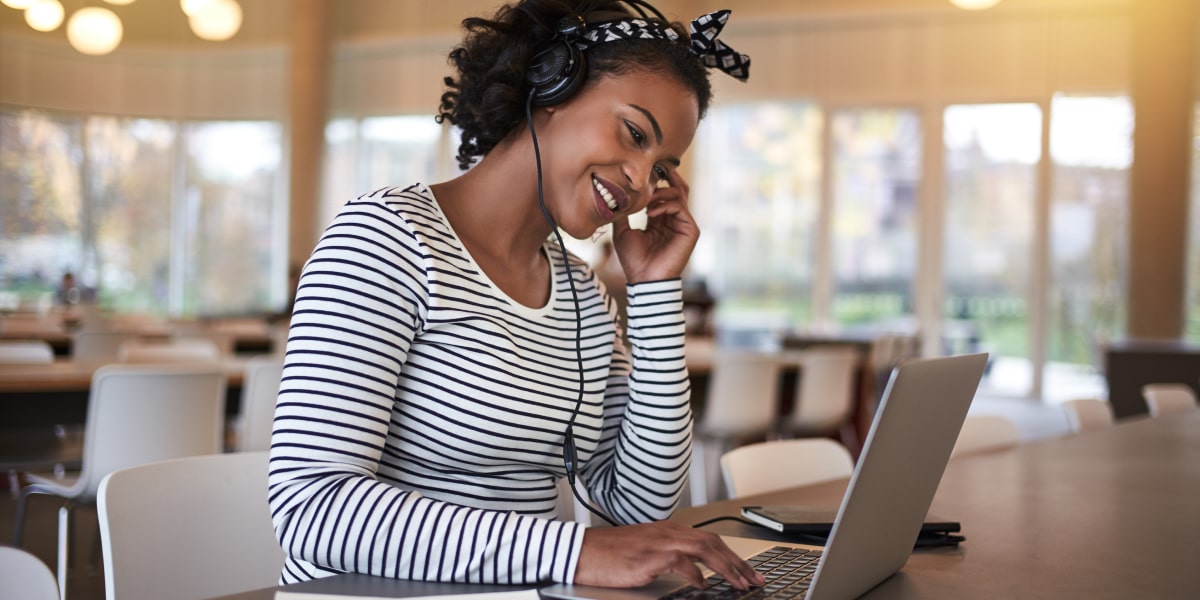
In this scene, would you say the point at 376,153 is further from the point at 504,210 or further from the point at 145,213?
the point at 504,210

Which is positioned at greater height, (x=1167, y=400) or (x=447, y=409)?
(x=447, y=409)

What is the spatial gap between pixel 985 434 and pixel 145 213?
10373mm

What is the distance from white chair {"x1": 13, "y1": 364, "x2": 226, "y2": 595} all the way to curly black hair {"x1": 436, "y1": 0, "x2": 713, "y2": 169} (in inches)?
73.2

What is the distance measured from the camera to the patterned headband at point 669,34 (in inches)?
51.9

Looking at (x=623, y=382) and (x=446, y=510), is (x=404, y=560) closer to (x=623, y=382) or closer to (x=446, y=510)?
(x=446, y=510)

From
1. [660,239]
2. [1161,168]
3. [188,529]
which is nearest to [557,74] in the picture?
[660,239]

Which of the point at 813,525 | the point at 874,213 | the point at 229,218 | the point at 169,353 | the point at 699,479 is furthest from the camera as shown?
the point at 229,218

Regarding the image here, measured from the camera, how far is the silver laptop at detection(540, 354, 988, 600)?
87cm

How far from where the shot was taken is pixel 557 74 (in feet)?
4.20

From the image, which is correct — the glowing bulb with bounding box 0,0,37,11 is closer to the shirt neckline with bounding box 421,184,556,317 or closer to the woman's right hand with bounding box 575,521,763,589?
the shirt neckline with bounding box 421,184,556,317

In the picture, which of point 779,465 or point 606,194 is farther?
point 779,465

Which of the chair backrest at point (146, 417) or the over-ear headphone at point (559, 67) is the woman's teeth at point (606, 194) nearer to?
the over-ear headphone at point (559, 67)

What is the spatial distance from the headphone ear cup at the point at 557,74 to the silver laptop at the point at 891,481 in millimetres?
551

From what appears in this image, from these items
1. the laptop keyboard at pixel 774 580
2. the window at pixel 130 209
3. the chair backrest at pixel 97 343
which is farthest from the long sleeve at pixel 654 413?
the window at pixel 130 209
